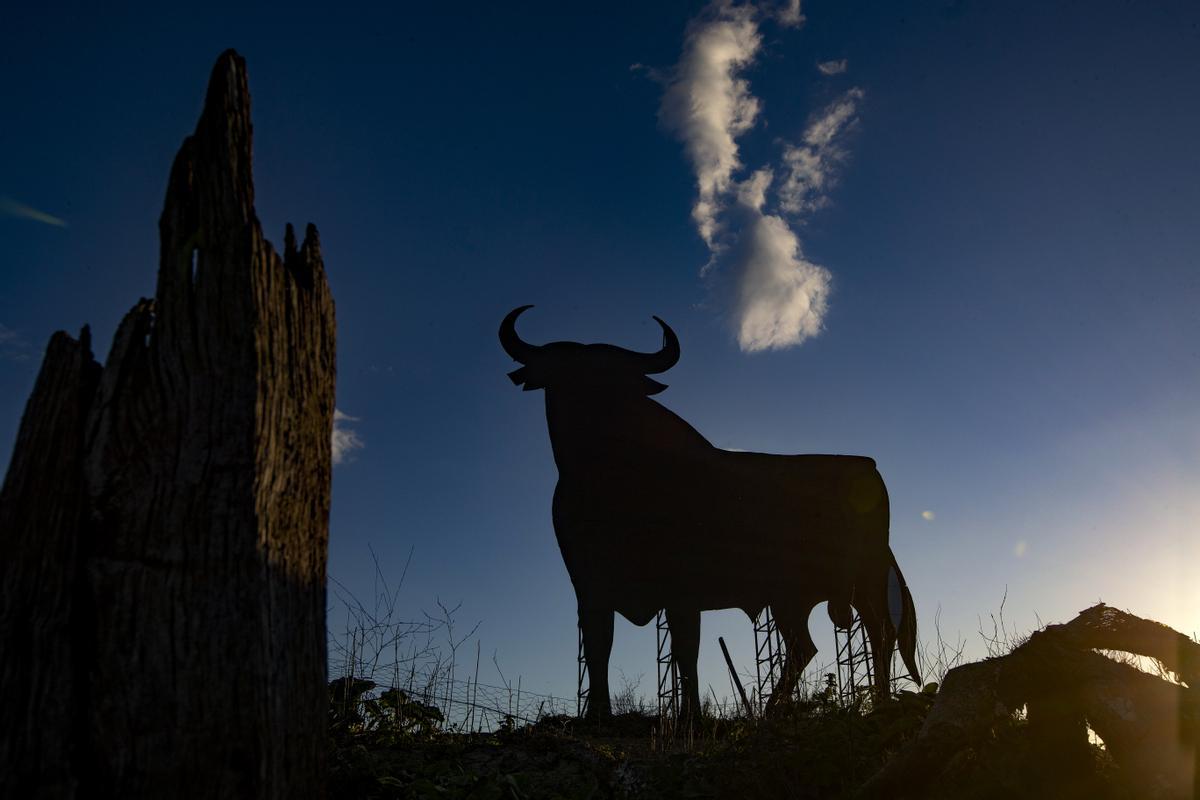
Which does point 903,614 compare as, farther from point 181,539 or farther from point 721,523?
point 181,539

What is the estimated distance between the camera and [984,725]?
322 centimetres

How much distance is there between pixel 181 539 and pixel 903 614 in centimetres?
909

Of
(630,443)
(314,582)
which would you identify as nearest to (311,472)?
(314,582)

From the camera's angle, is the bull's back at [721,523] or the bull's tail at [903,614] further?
the bull's tail at [903,614]

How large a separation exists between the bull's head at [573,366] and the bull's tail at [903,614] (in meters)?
3.69

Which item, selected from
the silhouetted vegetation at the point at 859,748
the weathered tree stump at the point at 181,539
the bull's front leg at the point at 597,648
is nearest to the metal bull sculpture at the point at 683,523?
the bull's front leg at the point at 597,648

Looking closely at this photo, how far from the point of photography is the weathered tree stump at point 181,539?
217 cm

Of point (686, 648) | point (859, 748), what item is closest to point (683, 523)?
point (686, 648)

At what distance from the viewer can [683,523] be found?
8.56m

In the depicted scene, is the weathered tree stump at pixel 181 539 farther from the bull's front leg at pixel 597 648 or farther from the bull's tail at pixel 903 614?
the bull's tail at pixel 903 614

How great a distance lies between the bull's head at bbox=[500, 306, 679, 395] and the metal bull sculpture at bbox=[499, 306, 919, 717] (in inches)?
0.5

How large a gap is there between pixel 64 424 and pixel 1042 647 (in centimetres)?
358

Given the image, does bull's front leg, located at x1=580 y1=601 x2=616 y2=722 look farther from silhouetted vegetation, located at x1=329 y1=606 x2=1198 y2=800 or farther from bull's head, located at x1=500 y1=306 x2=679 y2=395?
bull's head, located at x1=500 y1=306 x2=679 y2=395

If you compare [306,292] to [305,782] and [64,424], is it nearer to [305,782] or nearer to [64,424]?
[64,424]
